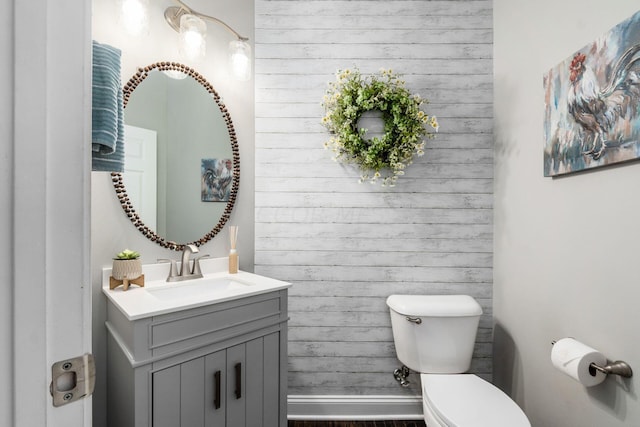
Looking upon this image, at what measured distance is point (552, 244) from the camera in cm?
144

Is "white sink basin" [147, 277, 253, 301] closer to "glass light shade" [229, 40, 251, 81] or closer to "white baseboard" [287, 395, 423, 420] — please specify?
"white baseboard" [287, 395, 423, 420]

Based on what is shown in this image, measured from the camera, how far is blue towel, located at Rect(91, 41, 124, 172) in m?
0.93

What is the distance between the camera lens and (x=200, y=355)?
48.1 inches

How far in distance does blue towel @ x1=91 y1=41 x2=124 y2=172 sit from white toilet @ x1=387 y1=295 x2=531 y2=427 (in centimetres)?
147

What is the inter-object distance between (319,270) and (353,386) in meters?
0.73

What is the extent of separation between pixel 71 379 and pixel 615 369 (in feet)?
5.03

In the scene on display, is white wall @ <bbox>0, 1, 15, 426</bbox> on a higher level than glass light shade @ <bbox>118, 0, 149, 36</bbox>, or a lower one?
lower

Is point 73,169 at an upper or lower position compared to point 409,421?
upper

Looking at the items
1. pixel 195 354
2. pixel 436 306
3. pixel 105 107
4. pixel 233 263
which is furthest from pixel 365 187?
pixel 105 107

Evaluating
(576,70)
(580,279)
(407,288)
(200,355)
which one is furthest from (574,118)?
(200,355)

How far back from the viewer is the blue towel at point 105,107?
3.05ft

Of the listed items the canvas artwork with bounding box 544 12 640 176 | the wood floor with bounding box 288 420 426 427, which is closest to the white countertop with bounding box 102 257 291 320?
the wood floor with bounding box 288 420 426 427

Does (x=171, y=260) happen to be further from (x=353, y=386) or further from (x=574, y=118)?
(x=574, y=118)

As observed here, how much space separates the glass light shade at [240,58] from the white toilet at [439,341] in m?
1.49
